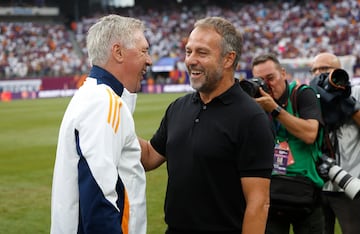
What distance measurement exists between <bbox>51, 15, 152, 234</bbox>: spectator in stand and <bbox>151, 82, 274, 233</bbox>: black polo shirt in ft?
1.07

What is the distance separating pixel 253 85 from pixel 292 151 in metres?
0.74

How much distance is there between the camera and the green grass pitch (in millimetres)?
8102

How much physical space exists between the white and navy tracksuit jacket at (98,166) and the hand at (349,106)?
85.7 inches

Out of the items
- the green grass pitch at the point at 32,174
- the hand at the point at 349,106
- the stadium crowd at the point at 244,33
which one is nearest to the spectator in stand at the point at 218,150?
the hand at the point at 349,106

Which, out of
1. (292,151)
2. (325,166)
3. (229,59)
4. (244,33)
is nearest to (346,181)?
(325,166)

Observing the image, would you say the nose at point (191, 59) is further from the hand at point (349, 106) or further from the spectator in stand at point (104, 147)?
the hand at point (349, 106)

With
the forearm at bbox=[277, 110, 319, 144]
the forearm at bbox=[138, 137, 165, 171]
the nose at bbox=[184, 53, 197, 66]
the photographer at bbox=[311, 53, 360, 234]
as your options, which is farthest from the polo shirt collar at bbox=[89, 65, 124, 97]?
the photographer at bbox=[311, 53, 360, 234]

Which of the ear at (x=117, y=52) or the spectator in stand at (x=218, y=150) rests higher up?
the ear at (x=117, y=52)

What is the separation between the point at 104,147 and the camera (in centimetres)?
299

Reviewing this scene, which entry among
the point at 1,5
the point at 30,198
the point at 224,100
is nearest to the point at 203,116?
the point at 224,100

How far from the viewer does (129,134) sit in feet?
10.4

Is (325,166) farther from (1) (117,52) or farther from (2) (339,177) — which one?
(1) (117,52)

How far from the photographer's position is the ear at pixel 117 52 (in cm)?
324

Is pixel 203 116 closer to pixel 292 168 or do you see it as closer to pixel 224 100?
pixel 224 100
